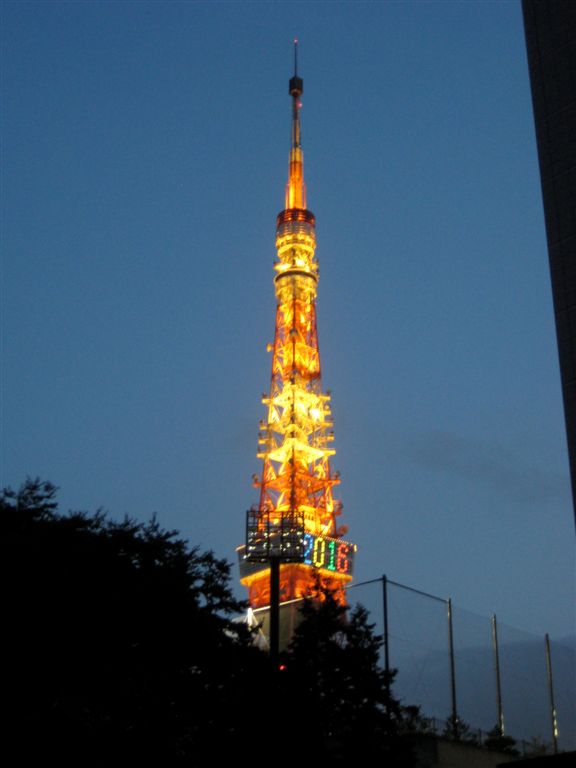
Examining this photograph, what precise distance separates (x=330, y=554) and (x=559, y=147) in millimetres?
65384

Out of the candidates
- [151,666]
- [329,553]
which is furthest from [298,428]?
[151,666]

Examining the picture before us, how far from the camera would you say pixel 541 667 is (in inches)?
1812

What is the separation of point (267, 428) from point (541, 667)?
55.6 meters

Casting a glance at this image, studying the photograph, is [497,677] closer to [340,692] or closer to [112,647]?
[340,692]

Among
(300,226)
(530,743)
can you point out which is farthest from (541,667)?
(300,226)

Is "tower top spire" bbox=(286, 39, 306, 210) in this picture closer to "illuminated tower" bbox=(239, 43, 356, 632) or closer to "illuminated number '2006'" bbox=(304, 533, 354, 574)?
"illuminated tower" bbox=(239, 43, 356, 632)

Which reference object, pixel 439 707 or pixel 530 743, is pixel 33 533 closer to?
pixel 439 707

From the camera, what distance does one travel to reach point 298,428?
97625 mm

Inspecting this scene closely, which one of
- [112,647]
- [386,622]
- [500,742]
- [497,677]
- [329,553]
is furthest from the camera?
[329,553]

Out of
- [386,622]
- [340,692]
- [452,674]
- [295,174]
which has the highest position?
[295,174]

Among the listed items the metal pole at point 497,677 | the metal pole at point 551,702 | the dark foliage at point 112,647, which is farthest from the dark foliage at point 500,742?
the dark foliage at point 112,647

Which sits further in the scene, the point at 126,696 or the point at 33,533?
the point at 33,533

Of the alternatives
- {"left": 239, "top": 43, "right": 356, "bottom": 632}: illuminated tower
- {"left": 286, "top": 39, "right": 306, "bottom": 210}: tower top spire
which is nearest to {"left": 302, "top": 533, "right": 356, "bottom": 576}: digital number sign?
{"left": 239, "top": 43, "right": 356, "bottom": 632}: illuminated tower

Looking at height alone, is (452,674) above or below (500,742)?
above
